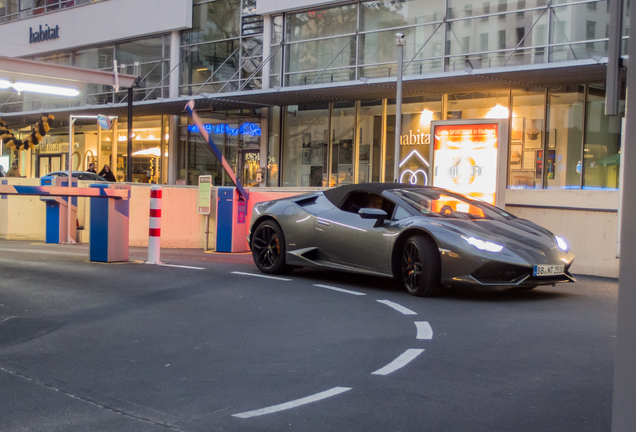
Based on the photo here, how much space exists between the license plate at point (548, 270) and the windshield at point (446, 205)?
3.83 feet

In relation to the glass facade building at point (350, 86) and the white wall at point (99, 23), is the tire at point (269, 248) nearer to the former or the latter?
the glass facade building at point (350, 86)

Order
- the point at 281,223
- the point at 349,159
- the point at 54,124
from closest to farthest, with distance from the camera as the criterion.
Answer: the point at 281,223 < the point at 349,159 < the point at 54,124

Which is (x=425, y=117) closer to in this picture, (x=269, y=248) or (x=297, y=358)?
(x=269, y=248)

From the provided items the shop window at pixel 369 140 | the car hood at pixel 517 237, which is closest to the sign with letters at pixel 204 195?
the car hood at pixel 517 237

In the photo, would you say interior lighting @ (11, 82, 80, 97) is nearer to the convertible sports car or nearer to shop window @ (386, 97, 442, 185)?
Answer: the convertible sports car

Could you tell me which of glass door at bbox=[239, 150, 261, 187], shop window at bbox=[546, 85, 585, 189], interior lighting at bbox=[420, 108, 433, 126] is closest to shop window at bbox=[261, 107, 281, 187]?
glass door at bbox=[239, 150, 261, 187]

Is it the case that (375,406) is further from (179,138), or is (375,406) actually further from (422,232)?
(179,138)

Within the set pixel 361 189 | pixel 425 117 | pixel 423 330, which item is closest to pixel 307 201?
pixel 361 189

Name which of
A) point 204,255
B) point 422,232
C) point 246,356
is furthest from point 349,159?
point 246,356

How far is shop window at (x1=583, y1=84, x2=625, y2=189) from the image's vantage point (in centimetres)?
1914

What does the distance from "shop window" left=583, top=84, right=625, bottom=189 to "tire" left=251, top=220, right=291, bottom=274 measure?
12.0 meters

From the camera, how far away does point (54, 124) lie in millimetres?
35281

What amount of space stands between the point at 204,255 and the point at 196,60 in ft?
54.6

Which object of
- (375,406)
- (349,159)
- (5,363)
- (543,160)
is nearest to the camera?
(375,406)
